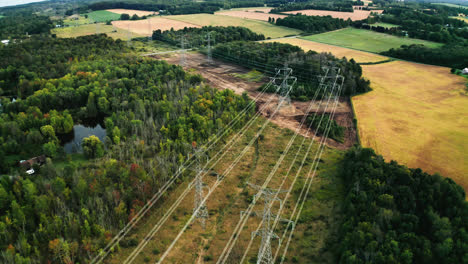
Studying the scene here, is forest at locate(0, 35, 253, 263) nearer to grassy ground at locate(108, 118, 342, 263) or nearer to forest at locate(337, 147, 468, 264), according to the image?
grassy ground at locate(108, 118, 342, 263)

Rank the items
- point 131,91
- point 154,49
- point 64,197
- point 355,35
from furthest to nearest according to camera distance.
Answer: point 355,35 < point 154,49 < point 131,91 < point 64,197

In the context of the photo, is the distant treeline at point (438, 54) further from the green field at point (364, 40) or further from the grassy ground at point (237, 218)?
the grassy ground at point (237, 218)

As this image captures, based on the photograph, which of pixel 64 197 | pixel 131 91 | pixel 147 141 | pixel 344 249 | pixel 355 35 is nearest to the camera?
pixel 344 249

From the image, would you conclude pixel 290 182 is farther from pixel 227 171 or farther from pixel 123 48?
pixel 123 48

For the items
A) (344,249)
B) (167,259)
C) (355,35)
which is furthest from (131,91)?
(355,35)

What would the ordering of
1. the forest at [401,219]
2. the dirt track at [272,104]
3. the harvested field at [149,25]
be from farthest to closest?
the harvested field at [149,25] < the dirt track at [272,104] < the forest at [401,219]

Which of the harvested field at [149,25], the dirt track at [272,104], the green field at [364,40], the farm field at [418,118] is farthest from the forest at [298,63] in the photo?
the harvested field at [149,25]

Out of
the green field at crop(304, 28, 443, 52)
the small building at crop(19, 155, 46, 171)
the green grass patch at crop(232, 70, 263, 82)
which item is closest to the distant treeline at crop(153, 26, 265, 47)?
the green field at crop(304, 28, 443, 52)

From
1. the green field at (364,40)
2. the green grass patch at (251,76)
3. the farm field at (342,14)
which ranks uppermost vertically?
the farm field at (342,14)
